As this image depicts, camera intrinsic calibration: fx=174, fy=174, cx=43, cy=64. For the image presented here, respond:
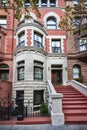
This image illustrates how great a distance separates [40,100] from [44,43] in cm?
619

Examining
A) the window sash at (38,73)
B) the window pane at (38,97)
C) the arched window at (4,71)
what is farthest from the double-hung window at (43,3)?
the window pane at (38,97)

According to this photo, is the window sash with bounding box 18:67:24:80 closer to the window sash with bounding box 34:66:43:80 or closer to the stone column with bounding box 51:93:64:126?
the window sash with bounding box 34:66:43:80

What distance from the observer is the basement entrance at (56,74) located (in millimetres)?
19141

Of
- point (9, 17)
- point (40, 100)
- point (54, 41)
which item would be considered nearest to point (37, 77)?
point (40, 100)

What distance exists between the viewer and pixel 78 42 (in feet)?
62.9

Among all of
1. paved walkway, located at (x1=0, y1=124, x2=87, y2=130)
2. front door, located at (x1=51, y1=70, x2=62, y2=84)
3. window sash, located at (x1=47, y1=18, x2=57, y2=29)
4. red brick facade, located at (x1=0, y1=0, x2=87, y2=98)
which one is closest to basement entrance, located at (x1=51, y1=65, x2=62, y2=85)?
front door, located at (x1=51, y1=70, x2=62, y2=84)

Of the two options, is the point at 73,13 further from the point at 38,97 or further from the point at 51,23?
the point at 51,23


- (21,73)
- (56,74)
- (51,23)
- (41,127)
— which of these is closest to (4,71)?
(21,73)

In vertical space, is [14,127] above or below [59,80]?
below

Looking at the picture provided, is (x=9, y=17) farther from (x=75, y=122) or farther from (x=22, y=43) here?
(x=75, y=122)

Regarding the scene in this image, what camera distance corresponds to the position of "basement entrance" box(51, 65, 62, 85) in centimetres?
1914

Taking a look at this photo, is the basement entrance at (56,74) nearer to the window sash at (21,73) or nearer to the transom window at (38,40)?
the transom window at (38,40)

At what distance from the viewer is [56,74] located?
63.8 ft

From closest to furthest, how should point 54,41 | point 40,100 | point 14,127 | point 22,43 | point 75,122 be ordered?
point 14,127, point 75,122, point 40,100, point 22,43, point 54,41
